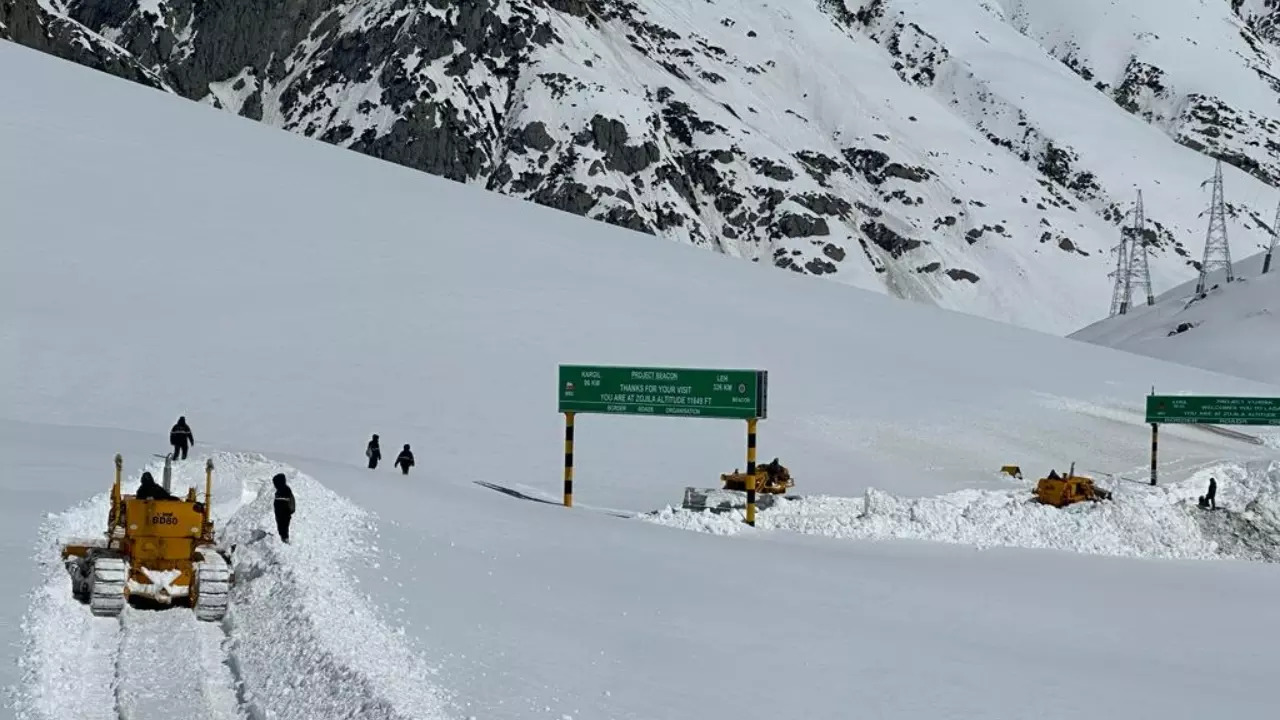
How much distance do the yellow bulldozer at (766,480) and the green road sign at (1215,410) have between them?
17.8m

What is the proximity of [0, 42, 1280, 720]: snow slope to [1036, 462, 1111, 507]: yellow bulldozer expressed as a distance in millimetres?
3915

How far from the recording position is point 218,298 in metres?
48.6

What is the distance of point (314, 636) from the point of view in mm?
13164

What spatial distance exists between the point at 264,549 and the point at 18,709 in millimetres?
6666

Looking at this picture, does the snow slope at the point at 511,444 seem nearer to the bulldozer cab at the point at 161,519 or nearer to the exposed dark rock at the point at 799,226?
the bulldozer cab at the point at 161,519

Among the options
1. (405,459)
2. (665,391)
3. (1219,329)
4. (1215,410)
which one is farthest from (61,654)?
(1219,329)

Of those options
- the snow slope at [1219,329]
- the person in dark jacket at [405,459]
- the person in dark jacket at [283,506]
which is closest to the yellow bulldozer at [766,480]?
the person in dark jacket at [405,459]

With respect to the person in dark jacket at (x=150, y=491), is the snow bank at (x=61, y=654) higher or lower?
lower

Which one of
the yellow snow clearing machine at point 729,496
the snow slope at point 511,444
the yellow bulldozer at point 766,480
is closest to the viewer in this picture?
the snow slope at point 511,444

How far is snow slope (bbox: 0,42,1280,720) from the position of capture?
13391 millimetres

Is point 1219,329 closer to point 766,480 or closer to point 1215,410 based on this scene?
point 1215,410

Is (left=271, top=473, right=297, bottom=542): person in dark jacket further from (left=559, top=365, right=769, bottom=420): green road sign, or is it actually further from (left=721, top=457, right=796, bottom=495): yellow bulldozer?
(left=721, top=457, right=796, bottom=495): yellow bulldozer

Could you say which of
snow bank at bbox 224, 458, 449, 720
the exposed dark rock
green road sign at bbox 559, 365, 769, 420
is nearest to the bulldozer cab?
snow bank at bbox 224, 458, 449, 720

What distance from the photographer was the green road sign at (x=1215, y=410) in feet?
157
